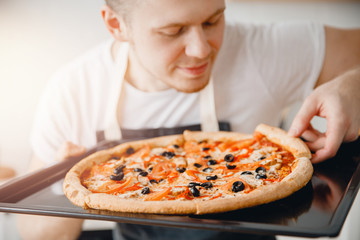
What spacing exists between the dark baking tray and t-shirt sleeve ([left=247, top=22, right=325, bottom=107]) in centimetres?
78

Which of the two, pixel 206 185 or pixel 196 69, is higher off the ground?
pixel 196 69

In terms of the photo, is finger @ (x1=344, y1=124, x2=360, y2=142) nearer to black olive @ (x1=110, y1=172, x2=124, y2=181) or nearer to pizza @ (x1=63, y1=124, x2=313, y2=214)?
pizza @ (x1=63, y1=124, x2=313, y2=214)

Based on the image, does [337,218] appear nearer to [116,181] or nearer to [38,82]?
[116,181]

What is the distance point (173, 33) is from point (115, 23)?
0.39 meters

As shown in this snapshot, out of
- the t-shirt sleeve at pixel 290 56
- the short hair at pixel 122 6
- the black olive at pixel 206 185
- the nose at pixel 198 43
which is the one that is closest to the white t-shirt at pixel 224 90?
the t-shirt sleeve at pixel 290 56

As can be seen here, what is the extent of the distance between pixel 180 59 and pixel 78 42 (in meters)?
2.30


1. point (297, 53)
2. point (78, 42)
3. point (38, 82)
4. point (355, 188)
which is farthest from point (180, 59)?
point (38, 82)

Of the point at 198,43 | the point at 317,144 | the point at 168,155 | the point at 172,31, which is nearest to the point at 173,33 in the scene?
the point at 172,31

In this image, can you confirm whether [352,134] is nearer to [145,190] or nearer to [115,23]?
[145,190]

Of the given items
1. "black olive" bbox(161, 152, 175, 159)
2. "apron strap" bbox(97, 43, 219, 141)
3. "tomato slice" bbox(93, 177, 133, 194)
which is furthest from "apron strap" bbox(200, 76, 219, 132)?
"tomato slice" bbox(93, 177, 133, 194)

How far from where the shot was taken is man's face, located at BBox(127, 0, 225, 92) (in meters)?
1.40

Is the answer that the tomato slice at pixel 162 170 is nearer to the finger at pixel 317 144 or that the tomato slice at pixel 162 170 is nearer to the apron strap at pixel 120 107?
the apron strap at pixel 120 107

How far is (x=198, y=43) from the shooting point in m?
1.44

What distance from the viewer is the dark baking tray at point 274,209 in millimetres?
822
